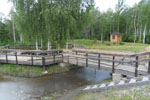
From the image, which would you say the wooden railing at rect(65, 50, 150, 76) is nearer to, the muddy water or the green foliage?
the muddy water

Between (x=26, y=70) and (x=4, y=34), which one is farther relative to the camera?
(x=4, y=34)

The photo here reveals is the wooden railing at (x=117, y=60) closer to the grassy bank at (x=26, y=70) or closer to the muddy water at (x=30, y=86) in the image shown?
the grassy bank at (x=26, y=70)

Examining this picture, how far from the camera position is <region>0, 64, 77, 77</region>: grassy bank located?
7.29 meters

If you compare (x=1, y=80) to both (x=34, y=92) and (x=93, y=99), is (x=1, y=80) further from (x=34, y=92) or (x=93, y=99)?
(x=93, y=99)

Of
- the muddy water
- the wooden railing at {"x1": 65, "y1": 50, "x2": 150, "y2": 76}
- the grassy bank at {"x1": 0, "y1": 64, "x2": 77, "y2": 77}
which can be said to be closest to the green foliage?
the grassy bank at {"x1": 0, "y1": 64, "x2": 77, "y2": 77}

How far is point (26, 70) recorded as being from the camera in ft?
24.4

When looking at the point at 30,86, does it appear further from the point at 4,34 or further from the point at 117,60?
the point at 4,34

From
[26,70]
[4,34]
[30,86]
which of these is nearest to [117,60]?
→ [30,86]

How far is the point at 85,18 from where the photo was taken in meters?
10.4

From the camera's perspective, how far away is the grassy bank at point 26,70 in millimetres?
7289

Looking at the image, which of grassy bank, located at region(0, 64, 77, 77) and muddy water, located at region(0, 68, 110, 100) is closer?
muddy water, located at region(0, 68, 110, 100)

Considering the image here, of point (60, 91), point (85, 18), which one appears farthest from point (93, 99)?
point (85, 18)

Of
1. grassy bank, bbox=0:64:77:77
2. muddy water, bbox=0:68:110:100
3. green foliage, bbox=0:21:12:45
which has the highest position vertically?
green foliage, bbox=0:21:12:45

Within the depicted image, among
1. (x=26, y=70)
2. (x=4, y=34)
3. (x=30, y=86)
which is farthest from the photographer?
(x=4, y=34)
